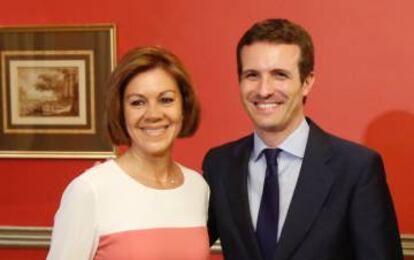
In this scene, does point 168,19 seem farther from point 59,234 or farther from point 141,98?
point 59,234

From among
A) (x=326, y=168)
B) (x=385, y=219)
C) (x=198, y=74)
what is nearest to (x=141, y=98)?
(x=326, y=168)

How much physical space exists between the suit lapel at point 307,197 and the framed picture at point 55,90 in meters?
1.07

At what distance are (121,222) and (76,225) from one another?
0.37ft

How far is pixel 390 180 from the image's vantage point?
7.82 feet

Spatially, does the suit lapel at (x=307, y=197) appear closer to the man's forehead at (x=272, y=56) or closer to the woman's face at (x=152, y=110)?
the man's forehead at (x=272, y=56)

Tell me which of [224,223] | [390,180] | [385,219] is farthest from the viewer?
[390,180]

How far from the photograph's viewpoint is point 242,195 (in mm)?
1762

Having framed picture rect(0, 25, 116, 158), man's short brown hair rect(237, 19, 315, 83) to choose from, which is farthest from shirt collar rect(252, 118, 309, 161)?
framed picture rect(0, 25, 116, 158)

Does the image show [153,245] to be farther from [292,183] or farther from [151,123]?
Result: [292,183]

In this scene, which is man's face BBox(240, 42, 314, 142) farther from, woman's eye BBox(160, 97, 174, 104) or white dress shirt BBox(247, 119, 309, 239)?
woman's eye BBox(160, 97, 174, 104)

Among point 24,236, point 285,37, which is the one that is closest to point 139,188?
point 285,37

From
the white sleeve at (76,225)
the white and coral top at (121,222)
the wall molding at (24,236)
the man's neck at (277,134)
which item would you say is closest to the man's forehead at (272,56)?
the man's neck at (277,134)

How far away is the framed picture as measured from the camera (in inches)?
100

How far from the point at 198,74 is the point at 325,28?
50 cm
